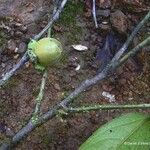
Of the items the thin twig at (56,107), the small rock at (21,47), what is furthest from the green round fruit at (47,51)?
the small rock at (21,47)

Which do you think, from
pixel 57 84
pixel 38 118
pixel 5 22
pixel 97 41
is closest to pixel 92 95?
pixel 57 84

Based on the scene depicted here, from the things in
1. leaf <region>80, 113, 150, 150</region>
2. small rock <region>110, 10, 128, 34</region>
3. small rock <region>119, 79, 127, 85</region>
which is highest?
small rock <region>110, 10, 128, 34</region>

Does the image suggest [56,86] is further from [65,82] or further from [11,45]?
[11,45]

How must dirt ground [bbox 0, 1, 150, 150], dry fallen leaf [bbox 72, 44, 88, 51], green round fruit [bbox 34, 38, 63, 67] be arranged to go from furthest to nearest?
dry fallen leaf [bbox 72, 44, 88, 51], dirt ground [bbox 0, 1, 150, 150], green round fruit [bbox 34, 38, 63, 67]

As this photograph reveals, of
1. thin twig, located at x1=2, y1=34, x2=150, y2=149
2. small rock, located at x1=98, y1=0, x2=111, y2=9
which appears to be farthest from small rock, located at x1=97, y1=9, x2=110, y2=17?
thin twig, located at x1=2, y1=34, x2=150, y2=149

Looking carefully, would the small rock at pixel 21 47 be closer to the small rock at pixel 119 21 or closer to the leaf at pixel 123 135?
the small rock at pixel 119 21

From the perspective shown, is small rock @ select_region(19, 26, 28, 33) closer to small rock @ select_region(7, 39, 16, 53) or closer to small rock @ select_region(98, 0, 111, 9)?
small rock @ select_region(7, 39, 16, 53)
